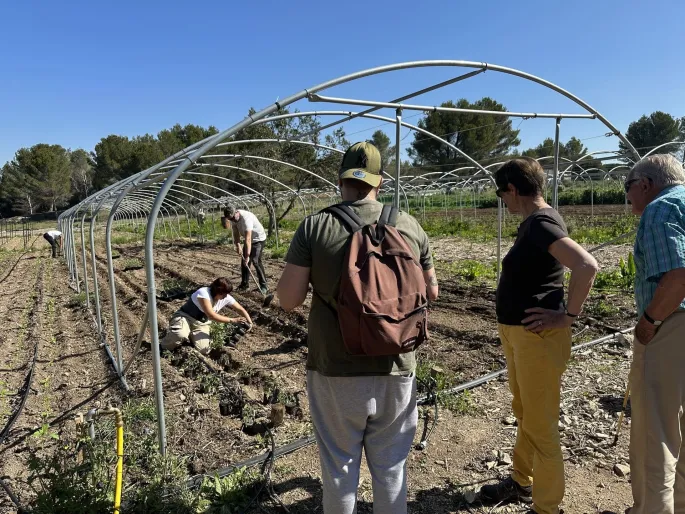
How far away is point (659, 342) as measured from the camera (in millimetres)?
2061

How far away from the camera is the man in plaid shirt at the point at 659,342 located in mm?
1957

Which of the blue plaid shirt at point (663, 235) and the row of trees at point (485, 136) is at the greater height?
the row of trees at point (485, 136)

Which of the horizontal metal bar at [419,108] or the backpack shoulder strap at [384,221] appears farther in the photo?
the horizontal metal bar at [419,108]

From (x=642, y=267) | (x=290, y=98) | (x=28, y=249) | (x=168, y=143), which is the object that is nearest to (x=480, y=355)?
(x=642, y=267)

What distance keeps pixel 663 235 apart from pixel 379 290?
4.14ft

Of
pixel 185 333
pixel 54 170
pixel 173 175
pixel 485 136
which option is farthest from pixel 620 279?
pixel 54 170

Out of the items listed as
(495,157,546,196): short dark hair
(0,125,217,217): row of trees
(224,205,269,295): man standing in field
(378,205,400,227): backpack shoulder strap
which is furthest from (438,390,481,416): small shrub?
(0,125,217,217): row of trees

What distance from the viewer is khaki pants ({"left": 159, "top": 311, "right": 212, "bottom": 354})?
5.38 meters

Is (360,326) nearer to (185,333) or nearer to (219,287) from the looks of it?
(219,287)

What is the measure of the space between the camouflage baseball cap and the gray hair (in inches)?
50.5

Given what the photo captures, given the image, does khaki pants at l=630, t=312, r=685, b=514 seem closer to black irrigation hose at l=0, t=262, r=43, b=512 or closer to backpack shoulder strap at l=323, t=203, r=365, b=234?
backpack shoulder strap at l=323, t=203, r=365, b=234

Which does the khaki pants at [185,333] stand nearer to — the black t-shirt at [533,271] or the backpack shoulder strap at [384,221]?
the black t-shirt at [533,271]

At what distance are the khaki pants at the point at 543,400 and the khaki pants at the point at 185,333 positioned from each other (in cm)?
409

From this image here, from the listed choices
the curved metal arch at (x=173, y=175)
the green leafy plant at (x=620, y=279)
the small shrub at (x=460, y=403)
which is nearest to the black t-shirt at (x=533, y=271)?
the curved metal arch at (x=173, y=175)
